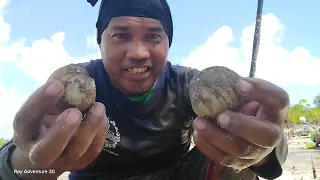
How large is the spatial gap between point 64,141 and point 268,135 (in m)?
0.68


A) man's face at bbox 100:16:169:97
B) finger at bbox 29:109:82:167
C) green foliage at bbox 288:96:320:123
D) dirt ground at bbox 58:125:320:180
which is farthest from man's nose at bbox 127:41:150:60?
green foliage at bbox 288:96:320:123

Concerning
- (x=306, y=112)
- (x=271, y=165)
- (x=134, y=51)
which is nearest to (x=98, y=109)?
(x=134, y=51)

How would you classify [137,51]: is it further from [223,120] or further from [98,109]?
Result: [223,120]

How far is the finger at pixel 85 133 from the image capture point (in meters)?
1.28

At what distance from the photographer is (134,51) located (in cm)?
175

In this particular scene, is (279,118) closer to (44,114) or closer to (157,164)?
(44,114)

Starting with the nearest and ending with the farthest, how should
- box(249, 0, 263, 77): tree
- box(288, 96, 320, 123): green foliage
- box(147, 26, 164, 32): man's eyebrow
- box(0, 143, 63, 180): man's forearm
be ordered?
box(0, 143, 63, 180): man's forearm, box(147, 26, 164, 32): man's eyebrow, box(249, 0, 263, 77): tree, box(288, 96, 320, 123): green foliage

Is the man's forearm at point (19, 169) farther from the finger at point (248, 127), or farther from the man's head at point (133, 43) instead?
the finger at point (248, 127)

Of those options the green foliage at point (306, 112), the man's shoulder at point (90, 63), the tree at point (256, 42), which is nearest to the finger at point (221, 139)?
the man's shoulder at point (90, 63)

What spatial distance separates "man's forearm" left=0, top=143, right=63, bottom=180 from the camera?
5.28ft

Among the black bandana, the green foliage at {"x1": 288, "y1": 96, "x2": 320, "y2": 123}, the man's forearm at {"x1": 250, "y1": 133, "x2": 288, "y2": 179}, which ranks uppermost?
the black bandana

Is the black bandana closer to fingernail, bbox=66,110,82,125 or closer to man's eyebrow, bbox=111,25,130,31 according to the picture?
man's eyebrow, bbox=111,25,130,31

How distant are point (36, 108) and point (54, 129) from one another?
132mm

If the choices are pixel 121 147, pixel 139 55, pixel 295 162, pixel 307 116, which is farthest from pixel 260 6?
pixel 307 116
